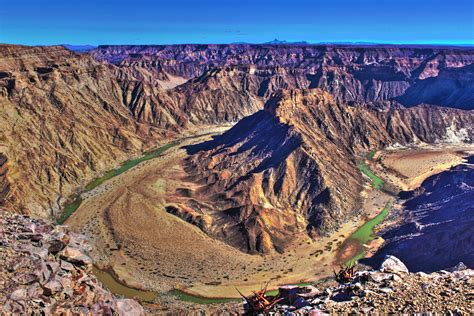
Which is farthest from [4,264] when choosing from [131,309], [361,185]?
[361,185]

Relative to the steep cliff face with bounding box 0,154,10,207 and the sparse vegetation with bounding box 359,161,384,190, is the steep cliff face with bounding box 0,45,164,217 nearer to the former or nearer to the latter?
the steep cliff face with bounding box 0,154,10,207

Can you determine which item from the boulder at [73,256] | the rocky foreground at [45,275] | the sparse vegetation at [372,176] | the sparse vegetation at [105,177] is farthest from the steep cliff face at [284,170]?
the rocky foreground at [45,275]

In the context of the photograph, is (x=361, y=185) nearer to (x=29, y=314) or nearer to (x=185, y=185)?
(x=185, y=185)

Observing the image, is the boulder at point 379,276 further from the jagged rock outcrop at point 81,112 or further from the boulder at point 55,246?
the jagged rock outcrop at point 81,112

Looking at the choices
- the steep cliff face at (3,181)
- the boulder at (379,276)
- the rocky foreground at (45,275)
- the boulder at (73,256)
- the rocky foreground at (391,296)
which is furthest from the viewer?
the steep cliff face at (3,181)

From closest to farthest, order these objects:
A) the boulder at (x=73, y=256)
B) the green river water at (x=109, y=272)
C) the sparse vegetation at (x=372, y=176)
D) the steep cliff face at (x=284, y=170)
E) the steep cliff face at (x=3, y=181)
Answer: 1. the boulder at (x=73, y=256)
2. the green river water at (x=109, y=272)
3. the steep cliff face at (x=284, y=170)
4. the steep cliff face at (x=3, y=181)
5. the sparse vegetation at (x=372, y=176)

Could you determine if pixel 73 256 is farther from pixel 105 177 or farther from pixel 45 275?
pixel 105 177
